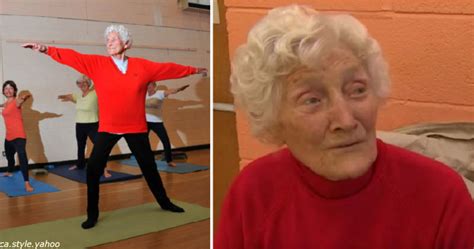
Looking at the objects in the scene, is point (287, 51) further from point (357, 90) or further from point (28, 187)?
point (28, 187)

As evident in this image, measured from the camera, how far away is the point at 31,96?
138 centimetres

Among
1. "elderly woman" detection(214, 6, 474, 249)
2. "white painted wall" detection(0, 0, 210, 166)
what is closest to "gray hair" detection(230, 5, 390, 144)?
"elderly woman" detection(214, 6, 474, 249)

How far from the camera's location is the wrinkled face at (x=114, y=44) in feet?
4.59

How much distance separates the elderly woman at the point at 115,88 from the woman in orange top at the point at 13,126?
13 centimetres

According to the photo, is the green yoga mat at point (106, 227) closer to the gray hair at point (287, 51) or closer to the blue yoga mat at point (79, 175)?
the blue yoga mat at point (79, 175)

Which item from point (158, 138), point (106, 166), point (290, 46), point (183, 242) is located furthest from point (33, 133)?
point (290, 46)

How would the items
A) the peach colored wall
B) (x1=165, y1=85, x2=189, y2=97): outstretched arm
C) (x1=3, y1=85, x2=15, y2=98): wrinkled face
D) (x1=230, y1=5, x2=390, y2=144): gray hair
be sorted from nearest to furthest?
1. (x1=230, y1=5, x2=390, y2=144): gray hair
2. the peach colored wall
3. (x1=3, y1=85, x2=15, y2=98): wrinkled face
4. (x1=165, y1=85, x2=189, y2=97): outstretched arm

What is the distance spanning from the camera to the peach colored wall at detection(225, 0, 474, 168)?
1009 millimetres

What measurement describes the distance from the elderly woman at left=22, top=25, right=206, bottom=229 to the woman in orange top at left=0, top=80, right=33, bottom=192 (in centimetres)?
13

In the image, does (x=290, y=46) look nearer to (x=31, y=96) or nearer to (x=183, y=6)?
(x=183, y=6)

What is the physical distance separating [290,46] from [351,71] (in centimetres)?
11

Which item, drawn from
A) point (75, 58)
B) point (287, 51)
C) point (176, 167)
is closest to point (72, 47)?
point (75, 58)

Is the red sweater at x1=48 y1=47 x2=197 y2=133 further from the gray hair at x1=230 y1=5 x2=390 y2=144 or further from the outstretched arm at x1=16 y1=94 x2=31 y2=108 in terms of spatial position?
the gray hair at x1=230 y1=5 x2=390 y2=144

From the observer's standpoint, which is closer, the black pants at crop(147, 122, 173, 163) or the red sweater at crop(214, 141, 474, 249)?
the red sweater at crop(214, 141, 474, 249)
